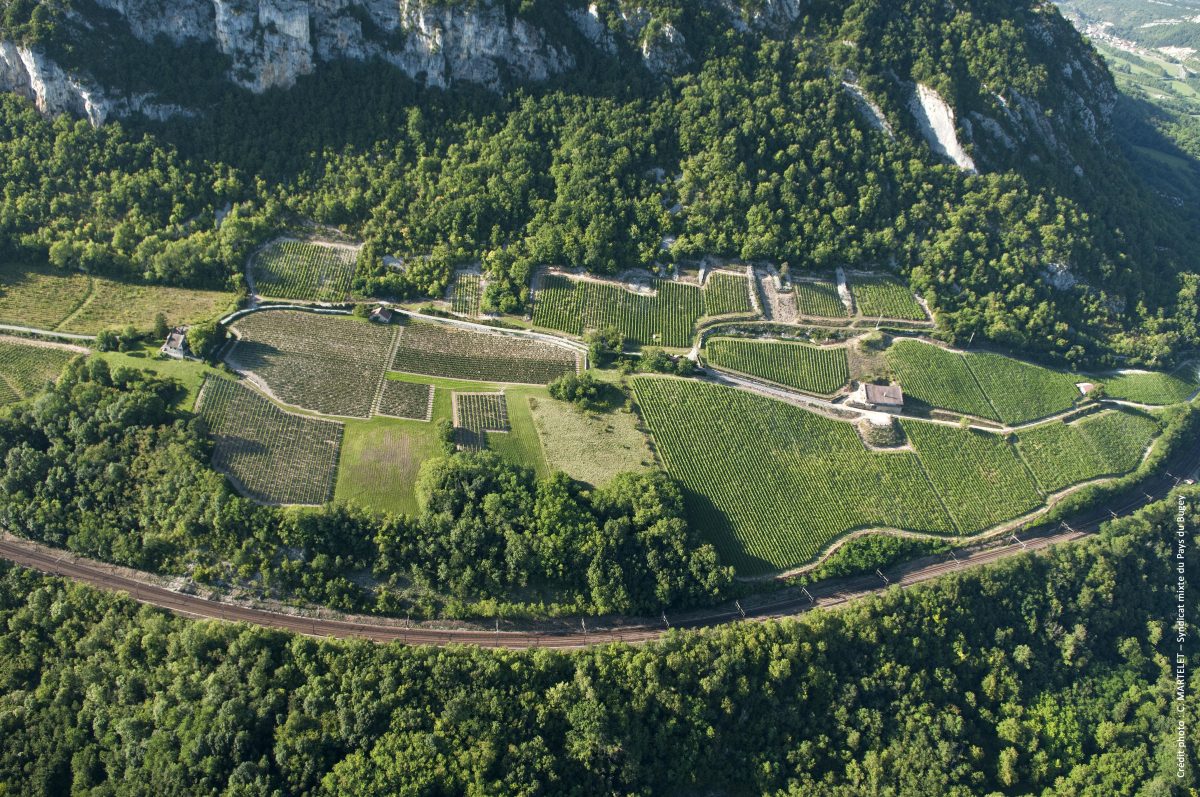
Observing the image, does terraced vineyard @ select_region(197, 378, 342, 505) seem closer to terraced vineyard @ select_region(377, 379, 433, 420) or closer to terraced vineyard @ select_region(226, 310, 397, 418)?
terraced vineyard @ select_region(226, 310, 397, 418)

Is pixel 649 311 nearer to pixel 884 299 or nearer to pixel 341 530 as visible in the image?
pixel 884 299

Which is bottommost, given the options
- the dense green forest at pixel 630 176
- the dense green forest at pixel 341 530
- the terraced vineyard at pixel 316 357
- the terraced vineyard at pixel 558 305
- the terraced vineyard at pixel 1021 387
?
the dense green forest at pixel 341 530

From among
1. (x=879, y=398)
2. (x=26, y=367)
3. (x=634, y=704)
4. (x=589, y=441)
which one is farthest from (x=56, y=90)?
(x=879, y=398)

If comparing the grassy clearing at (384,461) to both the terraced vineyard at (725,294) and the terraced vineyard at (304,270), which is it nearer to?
the terraced vineyard at (304,270)

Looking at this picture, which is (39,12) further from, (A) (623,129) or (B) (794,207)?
(B) (794,207)

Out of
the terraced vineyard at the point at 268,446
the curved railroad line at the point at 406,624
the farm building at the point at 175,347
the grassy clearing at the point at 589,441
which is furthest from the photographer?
the farm building at the point at 175,347

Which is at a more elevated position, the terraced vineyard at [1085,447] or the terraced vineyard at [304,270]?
the terraced vineyard at [304,270]

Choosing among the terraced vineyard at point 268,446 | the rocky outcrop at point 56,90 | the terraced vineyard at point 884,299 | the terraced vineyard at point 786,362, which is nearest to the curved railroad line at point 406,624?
the terraced vineyard at point 268,446
